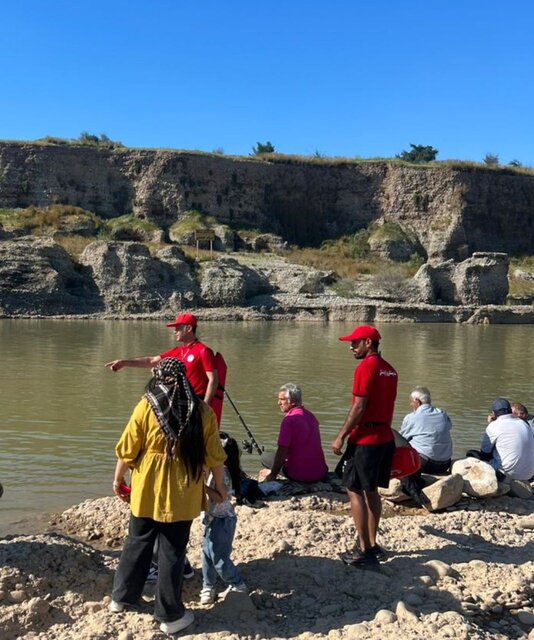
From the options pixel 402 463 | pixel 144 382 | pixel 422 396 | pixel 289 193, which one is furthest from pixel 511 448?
pixel 289 193

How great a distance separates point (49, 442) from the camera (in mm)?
9125

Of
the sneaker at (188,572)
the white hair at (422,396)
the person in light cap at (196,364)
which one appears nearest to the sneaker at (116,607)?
the sneaker at (188,572)

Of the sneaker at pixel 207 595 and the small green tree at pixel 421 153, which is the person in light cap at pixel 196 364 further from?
the small green tree at pixel 421 153

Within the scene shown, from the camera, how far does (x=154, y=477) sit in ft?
12.6

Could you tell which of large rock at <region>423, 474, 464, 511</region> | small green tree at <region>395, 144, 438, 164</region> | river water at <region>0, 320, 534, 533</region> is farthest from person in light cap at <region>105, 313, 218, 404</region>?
small green tree at <region>395, 144, 438, 164</region>

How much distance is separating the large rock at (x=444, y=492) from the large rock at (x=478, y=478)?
0.82 ft

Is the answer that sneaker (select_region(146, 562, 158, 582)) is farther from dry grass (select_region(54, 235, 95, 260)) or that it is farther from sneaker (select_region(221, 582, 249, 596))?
dry grass (select_region(54, 235, 95, 260))

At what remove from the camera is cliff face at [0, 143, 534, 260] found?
1992 inches

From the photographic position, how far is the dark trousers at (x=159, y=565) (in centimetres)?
383

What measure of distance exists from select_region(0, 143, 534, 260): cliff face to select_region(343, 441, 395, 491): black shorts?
48.4 meters

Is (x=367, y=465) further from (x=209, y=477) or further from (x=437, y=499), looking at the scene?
(x=437, y=499)

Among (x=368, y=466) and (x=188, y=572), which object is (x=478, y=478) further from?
(x=188, y=572)

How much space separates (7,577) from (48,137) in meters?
53.4

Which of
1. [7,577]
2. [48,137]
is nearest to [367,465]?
[7,577]
